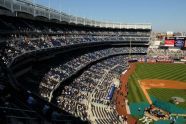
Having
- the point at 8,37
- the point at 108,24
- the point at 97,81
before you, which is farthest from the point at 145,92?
the point at 108,24

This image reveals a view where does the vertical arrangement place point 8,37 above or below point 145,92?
above

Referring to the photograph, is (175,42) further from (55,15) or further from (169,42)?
(55,15)

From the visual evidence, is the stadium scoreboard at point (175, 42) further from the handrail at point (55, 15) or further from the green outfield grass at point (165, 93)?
the green outfield grass at point (165, 93)

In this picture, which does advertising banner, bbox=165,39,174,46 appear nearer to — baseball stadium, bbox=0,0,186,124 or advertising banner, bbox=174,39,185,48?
advertising banner, bbox=174,39,185,48

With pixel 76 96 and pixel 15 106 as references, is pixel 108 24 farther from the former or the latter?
pixel 15 106

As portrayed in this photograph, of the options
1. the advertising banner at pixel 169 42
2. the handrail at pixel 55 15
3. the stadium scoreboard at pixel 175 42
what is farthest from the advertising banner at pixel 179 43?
the handrail at pixel 55 15

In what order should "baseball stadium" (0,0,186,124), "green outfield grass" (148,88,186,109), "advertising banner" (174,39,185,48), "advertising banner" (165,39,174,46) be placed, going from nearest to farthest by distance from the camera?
"baseball stadium" (0,0,186,124)
"green outfield grass" (148,88,186,109)
"advertising banner" (174,39,185,48)
"advertising banner" (165,39,174,46)

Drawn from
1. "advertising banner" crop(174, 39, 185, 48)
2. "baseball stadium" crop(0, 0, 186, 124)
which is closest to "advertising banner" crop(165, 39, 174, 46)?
"advertising banner" crop(174, 39, 185, 48)

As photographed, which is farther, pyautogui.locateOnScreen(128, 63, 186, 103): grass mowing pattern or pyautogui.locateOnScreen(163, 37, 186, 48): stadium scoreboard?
pyautogui.locateOnScreen(163, 37, 186, 48): stadium scoreboard
